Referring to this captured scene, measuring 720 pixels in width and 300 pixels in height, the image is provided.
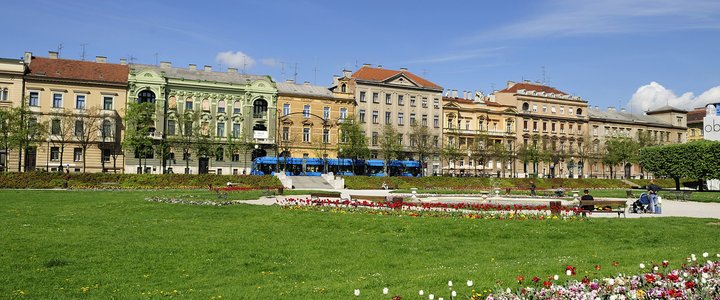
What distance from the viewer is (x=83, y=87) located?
63875 millimetres

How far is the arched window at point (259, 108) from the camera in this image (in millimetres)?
72188

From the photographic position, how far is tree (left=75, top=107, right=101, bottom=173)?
6078 centimetres

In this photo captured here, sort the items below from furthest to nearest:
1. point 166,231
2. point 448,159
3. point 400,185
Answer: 1. point 448,159
2. point 400,185
3. point 166,231

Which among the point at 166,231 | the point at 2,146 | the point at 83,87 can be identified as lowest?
the point at 166,231

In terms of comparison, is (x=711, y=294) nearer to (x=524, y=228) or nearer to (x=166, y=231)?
(x=524, y=228)

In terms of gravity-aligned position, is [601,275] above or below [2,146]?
below

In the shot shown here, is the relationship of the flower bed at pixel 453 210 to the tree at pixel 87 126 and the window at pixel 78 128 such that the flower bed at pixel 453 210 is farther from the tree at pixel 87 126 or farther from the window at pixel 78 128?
the window at pixel 78 128

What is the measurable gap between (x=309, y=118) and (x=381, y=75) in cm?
1276

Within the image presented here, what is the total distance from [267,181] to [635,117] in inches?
2999

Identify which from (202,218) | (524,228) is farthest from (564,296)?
(202,218)

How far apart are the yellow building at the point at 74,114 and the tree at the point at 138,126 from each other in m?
4.40

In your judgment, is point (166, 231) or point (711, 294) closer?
point (711, 294)

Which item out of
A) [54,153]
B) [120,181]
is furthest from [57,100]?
[120,181]

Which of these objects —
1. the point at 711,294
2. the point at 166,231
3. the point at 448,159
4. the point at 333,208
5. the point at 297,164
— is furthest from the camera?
the point at 448,159
